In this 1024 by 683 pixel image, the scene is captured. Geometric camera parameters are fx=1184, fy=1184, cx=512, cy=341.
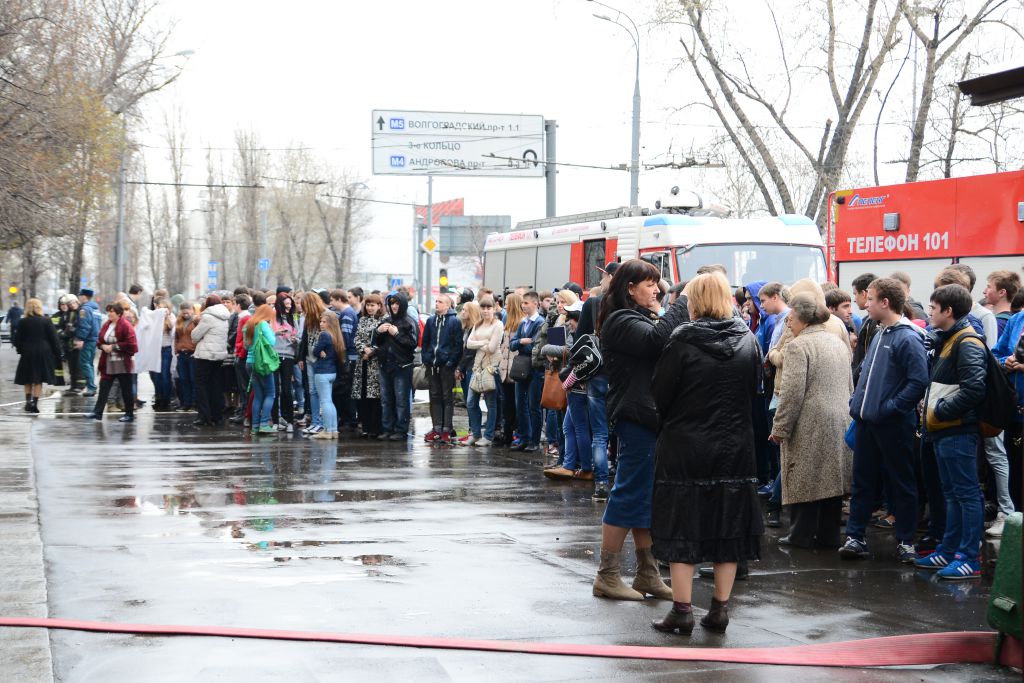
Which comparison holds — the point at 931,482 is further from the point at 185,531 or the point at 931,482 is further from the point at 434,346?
the point at 434,346

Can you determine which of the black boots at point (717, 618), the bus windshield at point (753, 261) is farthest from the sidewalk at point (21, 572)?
the bus windshield at point (753, 261)

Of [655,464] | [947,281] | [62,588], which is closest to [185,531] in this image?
[62,588]

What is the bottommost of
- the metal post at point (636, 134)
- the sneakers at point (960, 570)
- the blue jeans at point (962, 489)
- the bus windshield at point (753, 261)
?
the sneakers at point (960, 570)

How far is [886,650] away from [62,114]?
19.3 m

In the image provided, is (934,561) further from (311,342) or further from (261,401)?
(261,401)

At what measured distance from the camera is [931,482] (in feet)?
27.8

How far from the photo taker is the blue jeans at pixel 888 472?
8117 millimetres

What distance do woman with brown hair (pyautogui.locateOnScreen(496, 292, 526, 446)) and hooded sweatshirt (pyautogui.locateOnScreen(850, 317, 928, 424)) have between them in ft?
19.8

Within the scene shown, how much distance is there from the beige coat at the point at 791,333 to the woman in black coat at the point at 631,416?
2002 millimetres

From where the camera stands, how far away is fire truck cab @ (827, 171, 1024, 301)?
43.7 feet

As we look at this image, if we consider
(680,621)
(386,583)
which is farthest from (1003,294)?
(386,583)

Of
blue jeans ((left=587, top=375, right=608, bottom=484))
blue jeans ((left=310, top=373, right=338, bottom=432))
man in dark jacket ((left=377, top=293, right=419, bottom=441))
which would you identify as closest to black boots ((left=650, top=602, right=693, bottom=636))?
blue jeans ((left=587, top=375, right=608, bottom=484))

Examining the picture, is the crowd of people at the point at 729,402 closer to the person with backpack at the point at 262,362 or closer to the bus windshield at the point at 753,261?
the person with backpack at the point at 262,362

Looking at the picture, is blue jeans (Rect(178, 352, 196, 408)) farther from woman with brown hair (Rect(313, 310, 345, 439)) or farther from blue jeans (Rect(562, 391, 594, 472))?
blue jeans (Rect(562, 391, 594, 472))
